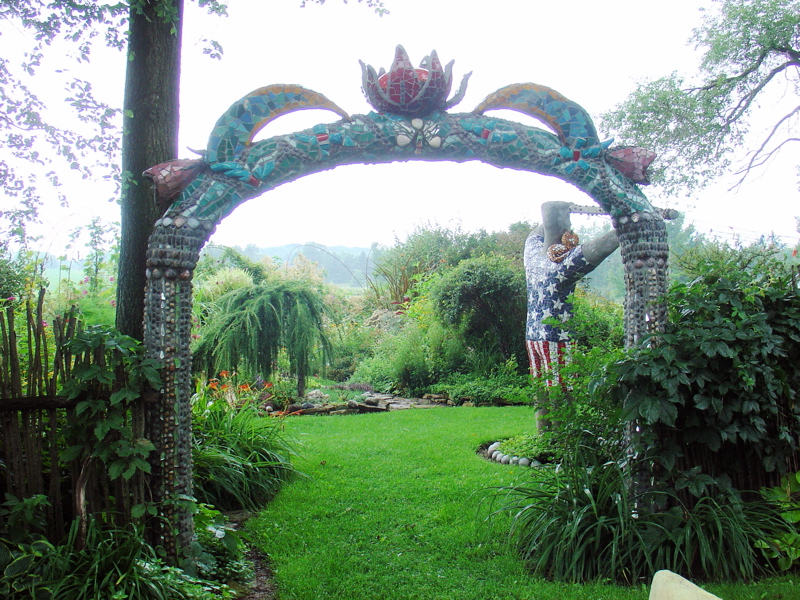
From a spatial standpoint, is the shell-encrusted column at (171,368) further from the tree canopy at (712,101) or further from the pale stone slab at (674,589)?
the tree canopy at (712,101)

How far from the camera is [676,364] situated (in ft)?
10.9

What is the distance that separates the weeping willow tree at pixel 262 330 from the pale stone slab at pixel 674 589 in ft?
19.5

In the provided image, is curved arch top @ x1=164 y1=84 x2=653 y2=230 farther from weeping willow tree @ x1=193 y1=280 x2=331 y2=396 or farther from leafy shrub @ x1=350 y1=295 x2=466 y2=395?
leafy shrub @ x1=350 y1=295 x2=466 y2=395

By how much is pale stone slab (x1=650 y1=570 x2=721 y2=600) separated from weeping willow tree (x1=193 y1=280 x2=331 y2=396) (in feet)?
19.5

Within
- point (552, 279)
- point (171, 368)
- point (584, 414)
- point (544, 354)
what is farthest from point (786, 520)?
point (171, 368)

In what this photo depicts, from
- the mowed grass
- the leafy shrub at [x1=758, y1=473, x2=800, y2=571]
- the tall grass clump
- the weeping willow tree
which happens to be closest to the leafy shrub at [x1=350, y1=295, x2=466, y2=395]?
the weeping willow tree

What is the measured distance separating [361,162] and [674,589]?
9.51ft

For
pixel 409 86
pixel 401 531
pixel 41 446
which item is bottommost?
pixel 401 531

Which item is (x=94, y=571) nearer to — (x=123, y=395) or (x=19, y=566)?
(x=19, y=566)

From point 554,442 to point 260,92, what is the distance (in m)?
2.88

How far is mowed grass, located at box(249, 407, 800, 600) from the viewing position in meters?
3.28

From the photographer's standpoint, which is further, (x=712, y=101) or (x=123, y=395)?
(x=712, y=101)

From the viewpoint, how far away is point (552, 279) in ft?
19.5

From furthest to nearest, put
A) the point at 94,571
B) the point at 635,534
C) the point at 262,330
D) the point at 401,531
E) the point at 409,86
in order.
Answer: the point at 262,330 < the point at 401,531 < the point at 409,86 < the point at 635,534 < the point at 94,571
